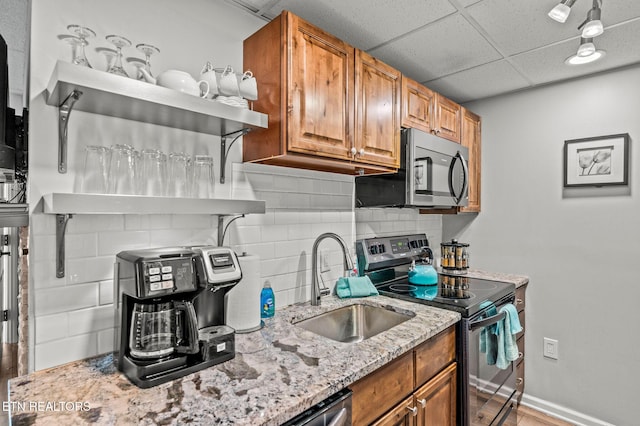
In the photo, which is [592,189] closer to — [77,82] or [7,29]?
[77,82]

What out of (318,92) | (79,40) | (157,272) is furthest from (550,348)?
(79,40)

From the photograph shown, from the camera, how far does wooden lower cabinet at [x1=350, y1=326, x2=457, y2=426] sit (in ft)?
4.01

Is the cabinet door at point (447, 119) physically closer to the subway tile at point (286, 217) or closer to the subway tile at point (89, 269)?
the subway tile at point (286, 217)

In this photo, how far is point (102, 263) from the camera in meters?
1.23

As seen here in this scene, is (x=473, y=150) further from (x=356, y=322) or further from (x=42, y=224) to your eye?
(x=42, y=224)

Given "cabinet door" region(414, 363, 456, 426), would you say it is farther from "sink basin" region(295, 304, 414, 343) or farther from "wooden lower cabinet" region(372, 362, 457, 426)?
"sink basin" region(295, 304, 414, 343)

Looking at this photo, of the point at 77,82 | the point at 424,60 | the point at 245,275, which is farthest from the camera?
the point at 424,60

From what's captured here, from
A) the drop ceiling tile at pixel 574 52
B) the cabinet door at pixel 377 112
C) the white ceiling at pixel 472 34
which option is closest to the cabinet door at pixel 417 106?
the cabinet door at pixel 377 112

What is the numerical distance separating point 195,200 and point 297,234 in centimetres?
76

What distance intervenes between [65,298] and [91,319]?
11cm

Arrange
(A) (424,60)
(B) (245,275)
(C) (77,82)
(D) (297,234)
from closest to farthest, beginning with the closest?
(C) (77,82) < (B) (245,275) < (D) (297,234) < (A) (424,60)

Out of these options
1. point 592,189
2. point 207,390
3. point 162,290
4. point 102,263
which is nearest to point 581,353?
point 592,189

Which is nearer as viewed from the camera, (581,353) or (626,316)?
(626,316)

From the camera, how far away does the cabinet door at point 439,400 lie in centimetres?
149
